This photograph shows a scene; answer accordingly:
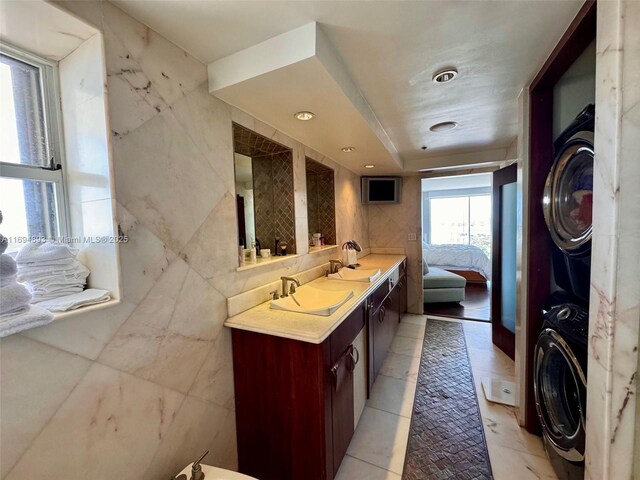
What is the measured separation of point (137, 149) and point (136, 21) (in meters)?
0.51

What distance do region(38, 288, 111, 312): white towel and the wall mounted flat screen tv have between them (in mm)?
3247

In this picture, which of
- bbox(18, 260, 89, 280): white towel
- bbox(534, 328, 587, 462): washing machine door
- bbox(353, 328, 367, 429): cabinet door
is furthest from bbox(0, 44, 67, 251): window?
bbox(534, 328, 587, 462): washing machine door

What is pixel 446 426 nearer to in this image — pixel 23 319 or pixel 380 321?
pixel 380 321

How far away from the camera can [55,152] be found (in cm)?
98

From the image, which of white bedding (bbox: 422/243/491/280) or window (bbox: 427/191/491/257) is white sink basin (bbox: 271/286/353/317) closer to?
white bedding (bbox: 422/243/491/280)

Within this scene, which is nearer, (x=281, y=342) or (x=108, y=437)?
(x=108, y=437)

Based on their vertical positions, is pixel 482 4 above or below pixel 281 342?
above

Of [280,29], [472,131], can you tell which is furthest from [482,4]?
[472,131]

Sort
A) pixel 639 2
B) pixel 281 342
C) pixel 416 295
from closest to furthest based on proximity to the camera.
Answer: pixel 639 2, pixel 281 342, pixel 416 295

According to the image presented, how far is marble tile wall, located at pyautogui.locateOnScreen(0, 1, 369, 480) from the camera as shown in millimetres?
777

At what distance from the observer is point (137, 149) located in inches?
39.6

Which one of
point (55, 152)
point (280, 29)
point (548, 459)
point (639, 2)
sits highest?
point (280, 29)

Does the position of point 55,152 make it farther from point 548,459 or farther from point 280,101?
point 548,459

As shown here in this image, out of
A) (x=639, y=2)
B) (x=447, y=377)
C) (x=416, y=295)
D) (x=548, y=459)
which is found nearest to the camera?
(x=639, y=2)
